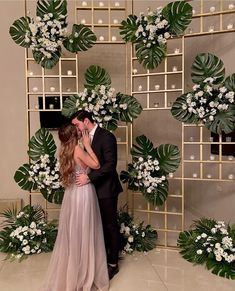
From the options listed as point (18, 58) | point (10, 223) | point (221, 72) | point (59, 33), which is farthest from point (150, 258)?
point (18, 58)

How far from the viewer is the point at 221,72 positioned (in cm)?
351

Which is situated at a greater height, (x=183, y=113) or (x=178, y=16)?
(x=178, y=16)

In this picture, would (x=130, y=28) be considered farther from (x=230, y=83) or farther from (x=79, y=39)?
(x=230, y=83)

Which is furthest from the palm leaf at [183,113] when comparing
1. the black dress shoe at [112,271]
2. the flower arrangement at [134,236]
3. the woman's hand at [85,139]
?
the black dress shoe at [112,271]

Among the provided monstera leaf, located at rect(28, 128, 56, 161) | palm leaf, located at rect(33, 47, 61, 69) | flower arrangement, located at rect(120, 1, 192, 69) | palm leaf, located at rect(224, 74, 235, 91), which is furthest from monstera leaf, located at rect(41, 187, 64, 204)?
palm leaf, located at rect(224, 74, 235, 91)

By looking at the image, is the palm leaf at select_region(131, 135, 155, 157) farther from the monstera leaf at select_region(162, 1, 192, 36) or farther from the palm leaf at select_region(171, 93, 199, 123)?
the monstera leaf at select_region(162, 1, 192, 36)

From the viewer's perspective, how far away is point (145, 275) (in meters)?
3.37

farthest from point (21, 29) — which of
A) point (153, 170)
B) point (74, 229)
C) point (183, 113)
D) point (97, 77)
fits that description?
point (74, 229)

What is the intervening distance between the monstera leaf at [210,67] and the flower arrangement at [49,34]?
118cm

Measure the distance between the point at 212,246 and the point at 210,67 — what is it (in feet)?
6.02

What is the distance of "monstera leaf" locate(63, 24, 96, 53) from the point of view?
12.2ft

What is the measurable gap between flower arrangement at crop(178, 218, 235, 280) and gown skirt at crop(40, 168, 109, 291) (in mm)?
1165

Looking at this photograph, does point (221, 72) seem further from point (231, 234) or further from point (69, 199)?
point (69, 199)

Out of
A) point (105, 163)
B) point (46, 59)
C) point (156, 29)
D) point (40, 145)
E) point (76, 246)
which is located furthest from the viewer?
point (40, 145)
